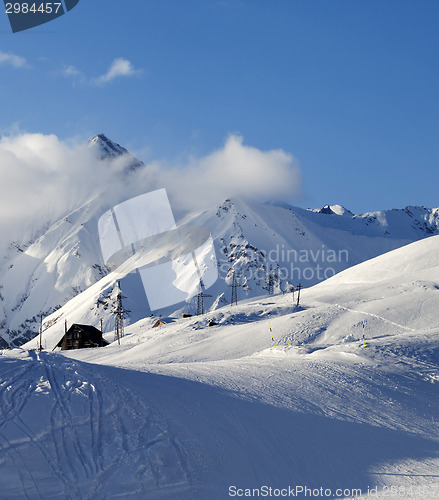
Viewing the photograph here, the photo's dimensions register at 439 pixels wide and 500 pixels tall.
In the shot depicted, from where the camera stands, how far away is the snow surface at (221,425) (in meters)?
14.8

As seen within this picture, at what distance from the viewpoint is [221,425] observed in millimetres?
18031

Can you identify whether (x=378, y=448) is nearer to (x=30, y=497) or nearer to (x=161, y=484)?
(x=161, y=484)

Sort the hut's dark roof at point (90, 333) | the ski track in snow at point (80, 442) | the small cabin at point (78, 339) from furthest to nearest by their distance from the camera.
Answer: the hut's dark roof at point (90, 333), the small cabin at point (78, 339), the ski track in snow at point (80, 442)

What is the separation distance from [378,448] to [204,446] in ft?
19.9

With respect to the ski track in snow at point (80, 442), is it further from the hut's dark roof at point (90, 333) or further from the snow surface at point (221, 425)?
the hut's dark roof at point (90, 333)

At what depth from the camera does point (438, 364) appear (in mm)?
29391

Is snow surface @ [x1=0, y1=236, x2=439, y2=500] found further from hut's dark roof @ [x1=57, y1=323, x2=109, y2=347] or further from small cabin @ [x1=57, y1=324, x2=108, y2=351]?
hut's dark roof @ [x1=57, y1=323, x2=109, y2=347]

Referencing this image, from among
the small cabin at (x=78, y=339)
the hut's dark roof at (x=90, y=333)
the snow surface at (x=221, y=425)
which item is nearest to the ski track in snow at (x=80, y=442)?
the snow surface at (x=221, y=425)

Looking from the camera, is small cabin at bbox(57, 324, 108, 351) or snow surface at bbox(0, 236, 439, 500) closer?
snow surface at bbox(0, 236, 439, 500)

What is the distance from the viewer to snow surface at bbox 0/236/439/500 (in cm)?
1477

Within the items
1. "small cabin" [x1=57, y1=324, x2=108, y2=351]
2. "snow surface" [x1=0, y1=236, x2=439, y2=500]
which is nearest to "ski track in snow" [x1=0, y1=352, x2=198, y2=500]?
"snow surface" [x1=0, y1=236, x2=439, y2=500]

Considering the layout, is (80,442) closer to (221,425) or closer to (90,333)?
(221,425)

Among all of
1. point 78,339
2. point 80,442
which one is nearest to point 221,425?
point 80,442

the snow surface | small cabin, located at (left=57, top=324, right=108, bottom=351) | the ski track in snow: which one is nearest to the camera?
the ski track in snow
